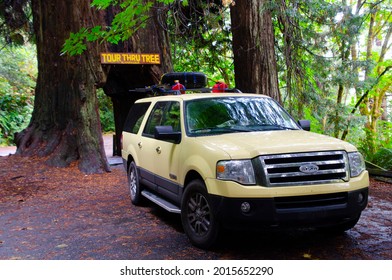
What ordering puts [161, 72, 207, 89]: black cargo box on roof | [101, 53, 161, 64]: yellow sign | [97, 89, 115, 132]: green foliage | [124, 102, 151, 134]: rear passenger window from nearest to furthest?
[124, 102, 151, 134]: rear passenger window → [161, 72, 207, 89]: black cargo box on roof → [101, 53, 161, 64]: yellow sign → [97, 89, 115, 132]: green foliage

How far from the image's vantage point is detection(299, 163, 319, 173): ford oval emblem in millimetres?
4719

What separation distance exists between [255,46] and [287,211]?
18.6 feet

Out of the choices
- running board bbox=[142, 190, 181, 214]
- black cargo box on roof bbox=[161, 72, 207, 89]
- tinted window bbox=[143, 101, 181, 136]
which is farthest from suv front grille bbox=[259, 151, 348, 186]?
black cargo box on roof bbox=[161, 72, 207, 89]

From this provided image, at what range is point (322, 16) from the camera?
1073 cm

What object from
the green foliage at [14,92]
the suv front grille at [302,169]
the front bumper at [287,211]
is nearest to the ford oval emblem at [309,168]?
the suv front grille at [302,169]

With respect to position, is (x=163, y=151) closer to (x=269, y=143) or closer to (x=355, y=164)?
(x=269, y=143)

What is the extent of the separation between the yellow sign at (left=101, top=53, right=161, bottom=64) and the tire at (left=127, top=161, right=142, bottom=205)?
5.92 m

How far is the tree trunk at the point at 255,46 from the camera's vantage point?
9484 millimetres

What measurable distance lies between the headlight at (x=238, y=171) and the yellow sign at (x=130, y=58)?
936cm

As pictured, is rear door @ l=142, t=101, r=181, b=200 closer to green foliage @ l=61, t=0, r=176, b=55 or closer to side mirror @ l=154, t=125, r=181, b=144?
side mirror @ l=154, t=125, r=181, b=144

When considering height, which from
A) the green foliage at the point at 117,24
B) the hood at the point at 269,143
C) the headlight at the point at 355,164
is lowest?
the headlight at the point at 355,164

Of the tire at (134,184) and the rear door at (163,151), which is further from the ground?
the rear door at (163,151)

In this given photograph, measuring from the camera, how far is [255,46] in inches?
373

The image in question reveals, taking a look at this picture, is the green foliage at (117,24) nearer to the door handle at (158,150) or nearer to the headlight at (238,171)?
the door handle at (158,150)
